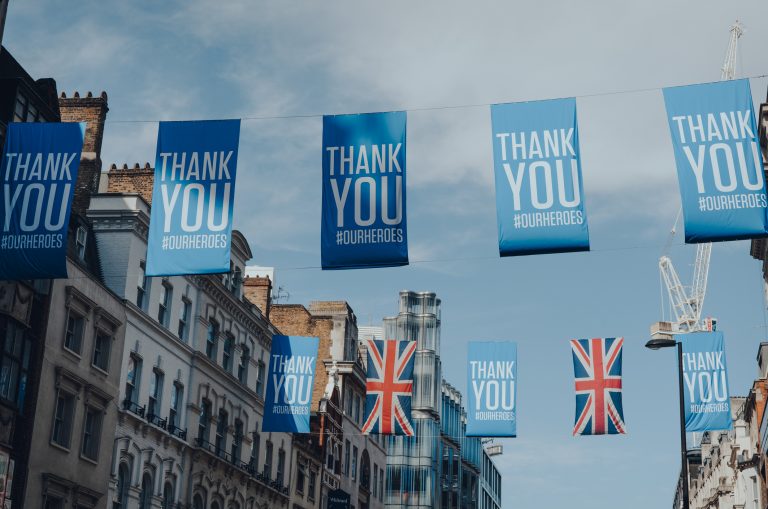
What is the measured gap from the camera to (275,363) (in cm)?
3834

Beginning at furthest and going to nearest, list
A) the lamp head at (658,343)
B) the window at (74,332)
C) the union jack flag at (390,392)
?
the union jack flag at (390,392)
the window at (74,332)
the lamp head at (658,343)

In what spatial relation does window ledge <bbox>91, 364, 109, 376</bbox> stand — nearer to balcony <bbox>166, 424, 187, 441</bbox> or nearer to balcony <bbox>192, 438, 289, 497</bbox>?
balcony <bbox>166, 424, 187, 441</bbox>

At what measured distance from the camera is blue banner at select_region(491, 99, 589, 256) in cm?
2073

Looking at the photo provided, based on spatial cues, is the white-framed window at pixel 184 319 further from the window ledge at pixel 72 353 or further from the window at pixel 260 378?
the window at pixel 260 378

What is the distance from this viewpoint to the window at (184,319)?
44.7 m

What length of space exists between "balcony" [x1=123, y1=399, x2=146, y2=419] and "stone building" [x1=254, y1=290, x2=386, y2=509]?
21835 mm

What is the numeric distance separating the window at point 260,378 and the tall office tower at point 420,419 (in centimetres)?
6504

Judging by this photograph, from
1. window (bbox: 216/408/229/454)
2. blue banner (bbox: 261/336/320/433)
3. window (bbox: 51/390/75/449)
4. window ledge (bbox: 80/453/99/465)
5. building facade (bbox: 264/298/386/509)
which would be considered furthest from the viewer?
building facade (bbox: 264/298/386/509)

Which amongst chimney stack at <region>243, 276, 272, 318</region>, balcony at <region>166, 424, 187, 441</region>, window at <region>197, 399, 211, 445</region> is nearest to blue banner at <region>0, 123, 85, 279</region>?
balcony at <region>166, 424, 187, 441</region>

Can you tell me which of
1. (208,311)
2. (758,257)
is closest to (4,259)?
(208,311)

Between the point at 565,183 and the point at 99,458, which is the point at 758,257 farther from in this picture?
the point at 99,458

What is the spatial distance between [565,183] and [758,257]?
23.3m

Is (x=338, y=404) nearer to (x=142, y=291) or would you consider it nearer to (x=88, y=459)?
(x=142, y=291)

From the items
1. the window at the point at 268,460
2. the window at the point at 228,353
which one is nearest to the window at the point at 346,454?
the window at the point at 268,460
